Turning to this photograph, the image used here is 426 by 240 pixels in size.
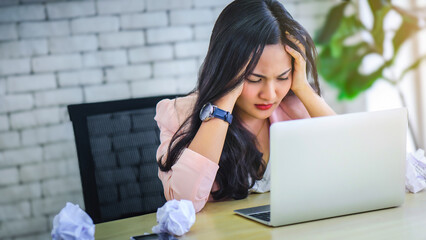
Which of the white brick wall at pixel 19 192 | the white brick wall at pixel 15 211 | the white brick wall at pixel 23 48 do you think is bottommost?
the white brick wall at pixel 15 211

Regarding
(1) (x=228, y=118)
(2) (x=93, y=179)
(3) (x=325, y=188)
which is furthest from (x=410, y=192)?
(2) (x=93, y=179)

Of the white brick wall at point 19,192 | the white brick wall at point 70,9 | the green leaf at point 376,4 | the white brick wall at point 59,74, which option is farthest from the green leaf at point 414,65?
the white brick wall at point 19,192

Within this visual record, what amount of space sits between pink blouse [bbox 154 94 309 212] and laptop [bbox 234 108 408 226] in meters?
0.22

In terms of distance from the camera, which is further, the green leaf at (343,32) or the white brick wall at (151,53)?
the green leaf at (343,32)

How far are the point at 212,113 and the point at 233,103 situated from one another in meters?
0.07

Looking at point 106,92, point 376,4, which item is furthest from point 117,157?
point 376,4

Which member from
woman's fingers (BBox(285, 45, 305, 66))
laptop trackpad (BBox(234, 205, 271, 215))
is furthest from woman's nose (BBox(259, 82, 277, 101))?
laptop trackpad (BBox(234, 205, 271, 215))

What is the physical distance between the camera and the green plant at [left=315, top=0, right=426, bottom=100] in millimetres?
3008

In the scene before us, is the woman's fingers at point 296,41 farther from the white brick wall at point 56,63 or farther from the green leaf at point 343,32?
the green leaf at point 343,32

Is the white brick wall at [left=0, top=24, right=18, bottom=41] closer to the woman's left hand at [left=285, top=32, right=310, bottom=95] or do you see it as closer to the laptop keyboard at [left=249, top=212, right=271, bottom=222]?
the woman's left hand at [left=285, top=32, right=310, bottom=95]

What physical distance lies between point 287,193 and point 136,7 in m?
1.78

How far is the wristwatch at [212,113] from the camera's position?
1541 millimetres

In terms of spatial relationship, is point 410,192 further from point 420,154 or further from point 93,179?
point 93,179

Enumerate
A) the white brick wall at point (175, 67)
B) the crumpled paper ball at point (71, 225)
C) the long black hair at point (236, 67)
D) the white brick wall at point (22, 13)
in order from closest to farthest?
the crumpled paper ball at point (71, 225) < the long black hair at point (236, 67) < the white brick wall at point (22, 13) < the white brick wall at point (175, 67)
